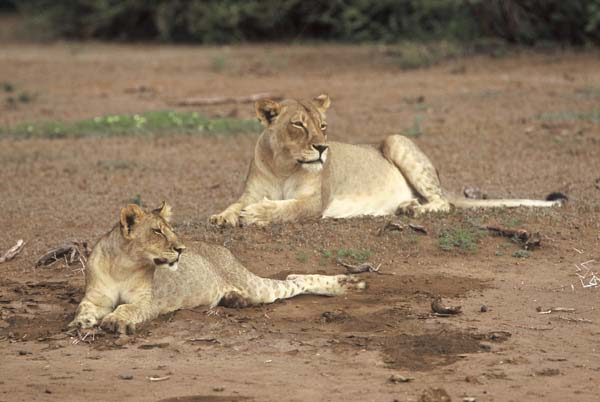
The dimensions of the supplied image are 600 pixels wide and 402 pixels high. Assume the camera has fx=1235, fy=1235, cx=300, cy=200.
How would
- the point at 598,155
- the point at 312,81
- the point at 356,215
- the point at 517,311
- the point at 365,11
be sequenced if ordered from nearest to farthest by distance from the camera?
the point at 517,311 < the point at 356,215 < the point at 598,155 < the point at 312,81 < the point at 365,11

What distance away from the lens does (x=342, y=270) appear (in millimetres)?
7070

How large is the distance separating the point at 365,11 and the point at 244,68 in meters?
3.31

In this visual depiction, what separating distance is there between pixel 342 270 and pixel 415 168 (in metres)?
1.77

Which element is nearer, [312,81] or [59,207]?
[59,207]

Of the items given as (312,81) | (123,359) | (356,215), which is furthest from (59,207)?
(312,81)

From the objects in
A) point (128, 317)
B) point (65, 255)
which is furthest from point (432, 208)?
point (128, 317)

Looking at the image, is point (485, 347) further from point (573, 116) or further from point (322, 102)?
point (573, 116)

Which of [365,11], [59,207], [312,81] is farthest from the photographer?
[365,11]

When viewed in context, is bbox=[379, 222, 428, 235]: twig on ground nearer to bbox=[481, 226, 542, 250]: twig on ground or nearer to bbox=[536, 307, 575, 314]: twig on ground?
bbox=[481, 226, 542, 250]: twig on ground

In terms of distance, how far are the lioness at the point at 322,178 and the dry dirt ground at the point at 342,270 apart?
195mm

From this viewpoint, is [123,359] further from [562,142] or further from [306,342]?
[562,142]

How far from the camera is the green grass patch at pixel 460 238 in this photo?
741 centimetres

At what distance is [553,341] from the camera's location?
5.75 m

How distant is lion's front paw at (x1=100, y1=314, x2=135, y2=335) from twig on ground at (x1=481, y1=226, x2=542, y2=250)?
8.96ft
